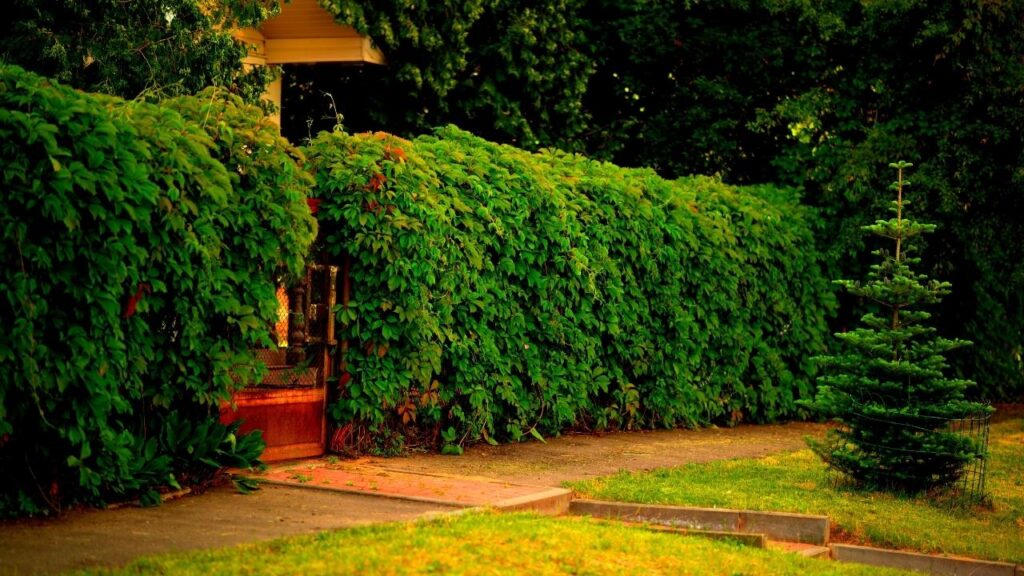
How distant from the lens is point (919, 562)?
8.38 meters

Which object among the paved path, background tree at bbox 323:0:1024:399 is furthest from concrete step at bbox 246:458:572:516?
background tree at bbox 323:0:1024:399

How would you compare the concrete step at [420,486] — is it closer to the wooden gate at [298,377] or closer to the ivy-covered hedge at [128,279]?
the wooden gate at [298,377]

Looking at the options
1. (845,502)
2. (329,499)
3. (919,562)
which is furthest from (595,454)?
(919,562)

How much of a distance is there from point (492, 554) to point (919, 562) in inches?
136

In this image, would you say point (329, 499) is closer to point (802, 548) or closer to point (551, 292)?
point (802, 548)

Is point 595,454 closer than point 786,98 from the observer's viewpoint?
Yes

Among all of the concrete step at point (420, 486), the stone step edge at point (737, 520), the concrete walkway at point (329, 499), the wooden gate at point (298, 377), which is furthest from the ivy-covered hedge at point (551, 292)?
the stone step edge at point (737, 520)

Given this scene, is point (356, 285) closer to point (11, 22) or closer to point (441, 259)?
point (441, 259)

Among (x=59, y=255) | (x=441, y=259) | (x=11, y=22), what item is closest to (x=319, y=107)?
(x=11, y=22)

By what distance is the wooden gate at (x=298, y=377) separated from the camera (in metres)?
10.1

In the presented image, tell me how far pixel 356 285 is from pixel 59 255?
3903 millimetres

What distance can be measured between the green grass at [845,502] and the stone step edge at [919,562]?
8.5 inches

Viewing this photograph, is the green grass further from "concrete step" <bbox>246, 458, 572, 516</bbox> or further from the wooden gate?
the wooden gate

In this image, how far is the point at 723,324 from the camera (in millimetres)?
15766
